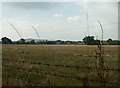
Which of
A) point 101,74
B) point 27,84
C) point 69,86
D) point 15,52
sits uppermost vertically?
point 15,52

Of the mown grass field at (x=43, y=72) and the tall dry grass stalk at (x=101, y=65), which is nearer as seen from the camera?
the tall dry grass stalk at (x=101, y=65)

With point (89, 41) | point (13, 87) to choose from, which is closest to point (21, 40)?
→ point (89, 41)

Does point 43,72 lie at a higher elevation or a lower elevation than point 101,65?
lower

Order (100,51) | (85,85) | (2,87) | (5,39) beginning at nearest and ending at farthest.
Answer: (100,51) < (85,85) < (5,39) < (2,87)

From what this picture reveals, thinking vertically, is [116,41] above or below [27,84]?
above

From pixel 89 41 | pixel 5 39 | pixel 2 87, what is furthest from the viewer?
pixel 2 87

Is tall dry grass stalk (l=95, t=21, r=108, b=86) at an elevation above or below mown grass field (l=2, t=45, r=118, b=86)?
above

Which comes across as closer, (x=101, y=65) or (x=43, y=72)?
(x=101, y=65)

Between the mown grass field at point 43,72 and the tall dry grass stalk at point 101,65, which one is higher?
the tall dry grass stalk at point 101,65

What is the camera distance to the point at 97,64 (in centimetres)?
295

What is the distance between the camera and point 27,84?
164 inches

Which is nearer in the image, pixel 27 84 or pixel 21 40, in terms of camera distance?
pixel 21 40

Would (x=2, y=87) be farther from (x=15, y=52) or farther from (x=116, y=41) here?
(x=116, y=41)

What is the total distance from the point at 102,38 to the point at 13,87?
405cm
